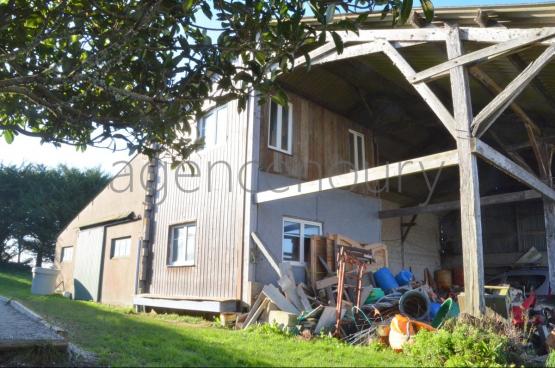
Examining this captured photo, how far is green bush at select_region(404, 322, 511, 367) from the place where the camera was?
18.8 ft

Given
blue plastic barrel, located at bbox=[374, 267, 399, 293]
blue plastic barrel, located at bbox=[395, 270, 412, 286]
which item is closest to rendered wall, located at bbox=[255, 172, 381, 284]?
blue plastic barrel, located at bbox=[374, 267, 399, 293]

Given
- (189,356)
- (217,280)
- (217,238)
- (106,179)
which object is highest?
(106,179)

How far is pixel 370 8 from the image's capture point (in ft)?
15.5

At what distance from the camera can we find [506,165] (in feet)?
26.7

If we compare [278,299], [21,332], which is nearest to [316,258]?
[278,299]

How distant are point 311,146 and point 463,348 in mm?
7575

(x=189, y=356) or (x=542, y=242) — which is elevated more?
(x=542, y=242)

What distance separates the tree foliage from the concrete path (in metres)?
21.5

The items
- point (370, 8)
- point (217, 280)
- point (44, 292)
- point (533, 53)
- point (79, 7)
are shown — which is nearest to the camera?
point (370, 8)

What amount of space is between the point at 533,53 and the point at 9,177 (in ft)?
109

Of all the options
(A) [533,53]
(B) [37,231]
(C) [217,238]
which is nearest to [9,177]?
(B) [37,231]

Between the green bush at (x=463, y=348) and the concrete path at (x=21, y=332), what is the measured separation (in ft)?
14.3

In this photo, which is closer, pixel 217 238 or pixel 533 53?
pixel 533 53

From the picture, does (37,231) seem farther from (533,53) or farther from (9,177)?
(533,53)
